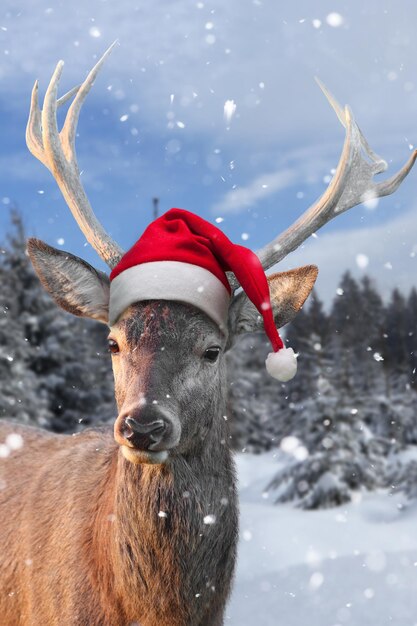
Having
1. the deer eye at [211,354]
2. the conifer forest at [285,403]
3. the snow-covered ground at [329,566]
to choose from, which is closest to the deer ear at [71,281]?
the deer eye at [211,354]

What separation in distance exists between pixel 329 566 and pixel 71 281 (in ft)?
24.9

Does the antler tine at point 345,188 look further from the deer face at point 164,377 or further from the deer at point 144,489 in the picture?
the deer face at point 164,377

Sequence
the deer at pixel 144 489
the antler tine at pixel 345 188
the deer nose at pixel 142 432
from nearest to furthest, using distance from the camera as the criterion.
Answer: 1. the deer nose at pixel 142 432
2. the deer at pixel 144 489
3. the antler tine at pixel 345 188

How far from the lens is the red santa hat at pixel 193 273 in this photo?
3.48 meters

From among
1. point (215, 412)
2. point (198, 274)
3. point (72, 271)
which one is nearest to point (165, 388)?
point (215, 412)

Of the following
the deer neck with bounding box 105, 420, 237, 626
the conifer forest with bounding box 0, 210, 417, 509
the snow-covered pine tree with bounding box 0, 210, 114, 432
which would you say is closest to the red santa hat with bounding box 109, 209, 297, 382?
the deer neck with bounding box 105, 420, 237, 626

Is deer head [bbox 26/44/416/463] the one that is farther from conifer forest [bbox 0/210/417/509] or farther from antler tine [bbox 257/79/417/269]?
conifer forest [bbox 0/210/417/509]

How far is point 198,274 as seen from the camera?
3.61m

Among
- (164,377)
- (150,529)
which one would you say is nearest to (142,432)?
(164,377)

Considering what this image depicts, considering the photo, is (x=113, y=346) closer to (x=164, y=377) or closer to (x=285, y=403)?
(x=164, y=377)

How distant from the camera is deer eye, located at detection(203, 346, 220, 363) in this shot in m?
3.45

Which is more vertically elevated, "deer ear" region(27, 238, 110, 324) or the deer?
"deer ear" region(27, 238, 110, 324)

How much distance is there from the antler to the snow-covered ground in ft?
13.1

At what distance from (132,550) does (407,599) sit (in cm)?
614
